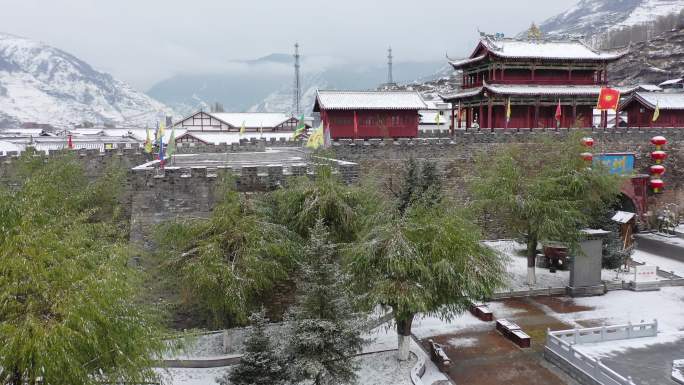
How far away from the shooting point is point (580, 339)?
14719 millimetres

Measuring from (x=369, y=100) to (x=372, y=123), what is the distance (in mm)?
1556

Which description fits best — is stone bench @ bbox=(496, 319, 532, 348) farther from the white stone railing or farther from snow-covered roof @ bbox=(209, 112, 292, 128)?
snow-covered roof @ bbox=(209, 112, 292, 128)

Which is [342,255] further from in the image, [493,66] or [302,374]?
[493,66]

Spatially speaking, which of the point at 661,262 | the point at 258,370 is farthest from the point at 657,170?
the point at 258,370

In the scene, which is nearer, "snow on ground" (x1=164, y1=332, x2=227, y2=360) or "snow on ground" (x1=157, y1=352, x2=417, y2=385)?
"snow on ground" (x1=157, y1=352, x2=417, y2=385)

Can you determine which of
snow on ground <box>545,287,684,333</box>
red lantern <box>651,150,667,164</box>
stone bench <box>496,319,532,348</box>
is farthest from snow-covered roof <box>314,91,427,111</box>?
stone bench <box>496,319,532,348</box>

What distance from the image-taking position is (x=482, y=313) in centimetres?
1731

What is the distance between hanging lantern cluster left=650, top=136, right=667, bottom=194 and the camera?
30.5 meters

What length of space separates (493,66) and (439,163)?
878 centimetres

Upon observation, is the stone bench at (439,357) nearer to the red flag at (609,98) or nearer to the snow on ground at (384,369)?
the snow on ground at (384,369)

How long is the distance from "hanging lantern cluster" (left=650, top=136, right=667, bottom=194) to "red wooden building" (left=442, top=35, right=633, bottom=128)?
438 cm

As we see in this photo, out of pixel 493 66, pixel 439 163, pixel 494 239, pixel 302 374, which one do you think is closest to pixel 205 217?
pixel 302 374

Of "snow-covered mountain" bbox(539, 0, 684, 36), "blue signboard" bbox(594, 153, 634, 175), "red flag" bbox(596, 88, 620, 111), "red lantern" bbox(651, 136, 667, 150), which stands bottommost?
"blue signboard" bbox(594, 153, 634, 175)

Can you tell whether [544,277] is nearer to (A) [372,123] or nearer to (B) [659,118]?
(A) [372,123]
